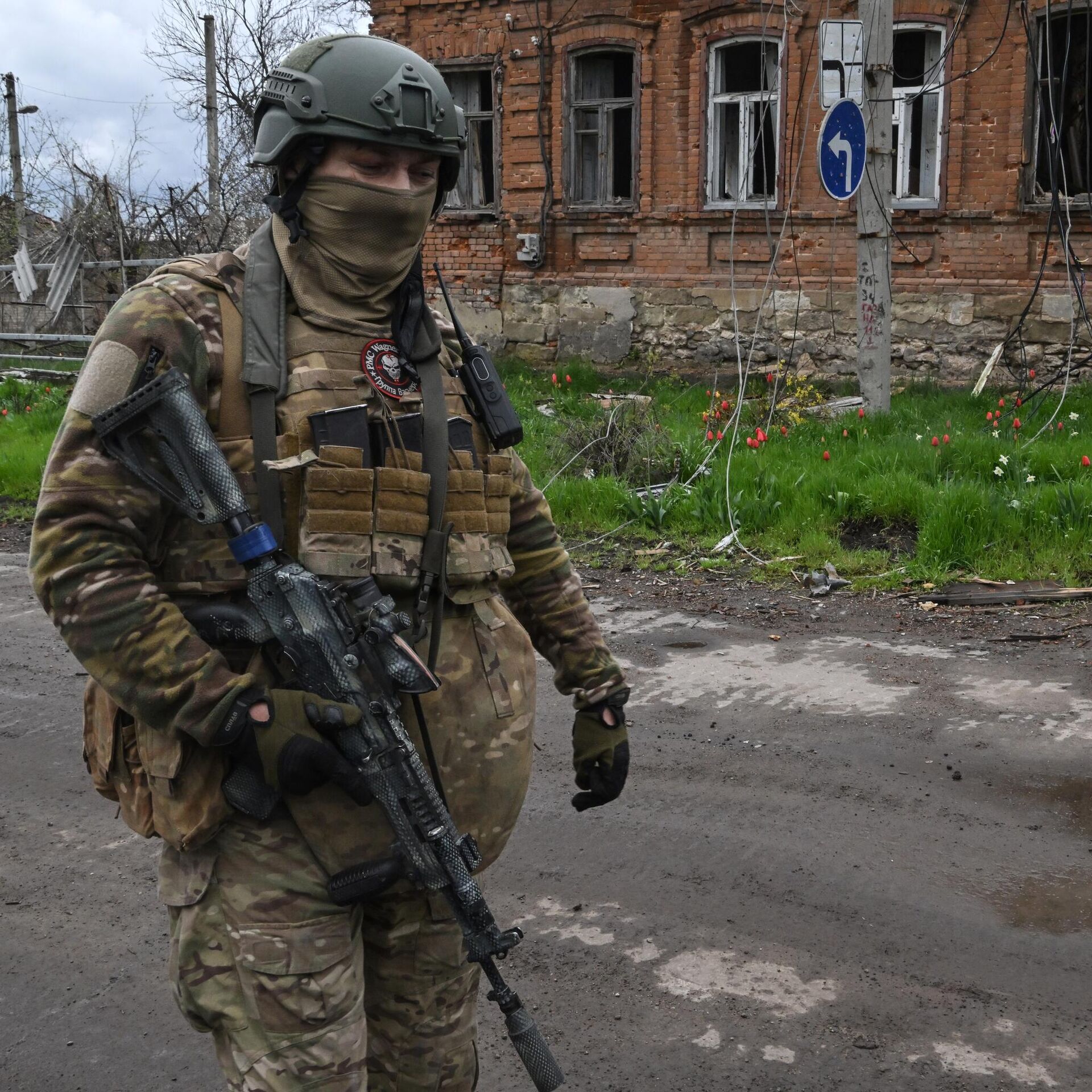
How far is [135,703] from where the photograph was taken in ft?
6.81

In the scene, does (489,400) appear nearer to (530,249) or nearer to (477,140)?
(530,249)

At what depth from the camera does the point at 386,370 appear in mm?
2379

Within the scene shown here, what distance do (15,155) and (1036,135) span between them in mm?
25825

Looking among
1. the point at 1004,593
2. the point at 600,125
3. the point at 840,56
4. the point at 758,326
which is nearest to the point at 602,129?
the point at 600,125

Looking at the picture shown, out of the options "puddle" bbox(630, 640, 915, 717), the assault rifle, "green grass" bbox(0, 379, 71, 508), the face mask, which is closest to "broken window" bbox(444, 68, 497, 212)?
"green grass" bbox(0, 379, 71, 508)

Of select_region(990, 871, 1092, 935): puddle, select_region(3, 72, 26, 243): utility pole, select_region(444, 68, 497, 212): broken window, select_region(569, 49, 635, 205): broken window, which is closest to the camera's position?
select_region(990, 871, 1092, 935): puddle

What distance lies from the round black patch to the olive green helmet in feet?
1.18

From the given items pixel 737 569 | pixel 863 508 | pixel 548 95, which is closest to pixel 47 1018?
pixel 737 569

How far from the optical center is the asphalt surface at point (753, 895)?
316cm

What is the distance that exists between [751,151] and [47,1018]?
13883mm

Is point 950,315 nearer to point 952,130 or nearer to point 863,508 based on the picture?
point 952,130

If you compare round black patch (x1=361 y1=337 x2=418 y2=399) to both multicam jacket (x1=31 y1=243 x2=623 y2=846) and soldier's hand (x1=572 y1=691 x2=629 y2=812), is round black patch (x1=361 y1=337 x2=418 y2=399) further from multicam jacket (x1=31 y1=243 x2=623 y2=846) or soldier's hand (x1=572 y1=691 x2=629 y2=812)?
soldier's hand (x1=572 y1=691 x2=629 y2=812)

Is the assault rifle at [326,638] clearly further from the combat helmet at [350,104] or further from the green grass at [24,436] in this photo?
the green grass at [24,436]

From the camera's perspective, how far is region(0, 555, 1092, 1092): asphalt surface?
3.16 metres
